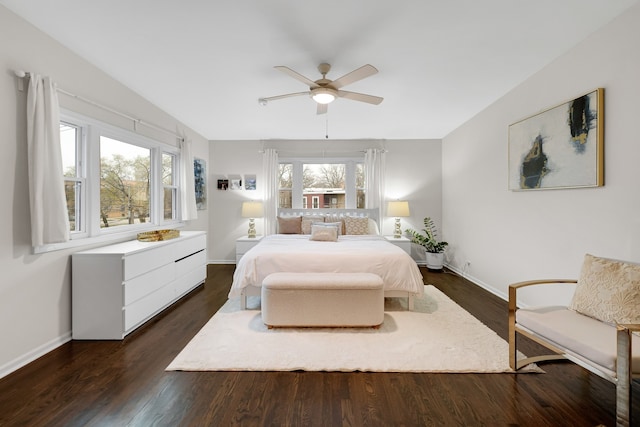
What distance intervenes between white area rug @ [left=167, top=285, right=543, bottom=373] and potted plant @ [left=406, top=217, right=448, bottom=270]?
7.14 feet

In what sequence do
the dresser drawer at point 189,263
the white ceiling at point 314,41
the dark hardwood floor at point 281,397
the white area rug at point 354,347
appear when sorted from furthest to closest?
1. the dresser drawer at point 189,263
2. the white area rug at point 354,347
3. the white ceiling at point 314,41
4. the dark hardwood floor at point 281,397

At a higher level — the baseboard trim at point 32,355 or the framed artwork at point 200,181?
the framed artwork at point 200,181

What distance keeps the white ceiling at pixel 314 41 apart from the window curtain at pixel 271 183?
1.92 m

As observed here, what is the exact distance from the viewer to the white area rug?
7.09 feet

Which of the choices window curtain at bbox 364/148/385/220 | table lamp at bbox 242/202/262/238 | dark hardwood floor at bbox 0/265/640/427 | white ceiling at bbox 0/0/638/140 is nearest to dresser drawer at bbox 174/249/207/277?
table lamp at bbox 242/202/262/238

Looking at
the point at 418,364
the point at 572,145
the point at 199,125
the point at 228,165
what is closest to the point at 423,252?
the point at 572,145

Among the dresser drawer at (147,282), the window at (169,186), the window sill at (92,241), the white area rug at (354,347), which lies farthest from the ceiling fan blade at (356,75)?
the window at (169,186)

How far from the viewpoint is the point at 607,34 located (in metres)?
2.24

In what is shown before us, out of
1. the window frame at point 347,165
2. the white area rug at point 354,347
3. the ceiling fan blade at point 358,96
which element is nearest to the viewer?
the white area rug at point 354,347

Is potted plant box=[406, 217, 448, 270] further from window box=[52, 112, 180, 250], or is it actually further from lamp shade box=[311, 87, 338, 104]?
window box=[52, 112, 180, 250]

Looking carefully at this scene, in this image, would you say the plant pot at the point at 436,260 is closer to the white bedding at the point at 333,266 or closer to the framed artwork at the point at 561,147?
the framed artwork at the point at 561,147

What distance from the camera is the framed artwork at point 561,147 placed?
2352mm

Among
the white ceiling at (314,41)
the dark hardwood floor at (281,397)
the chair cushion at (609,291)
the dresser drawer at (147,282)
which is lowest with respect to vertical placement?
the dark hardwood floor at (281,397)

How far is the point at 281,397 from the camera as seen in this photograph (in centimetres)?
184
